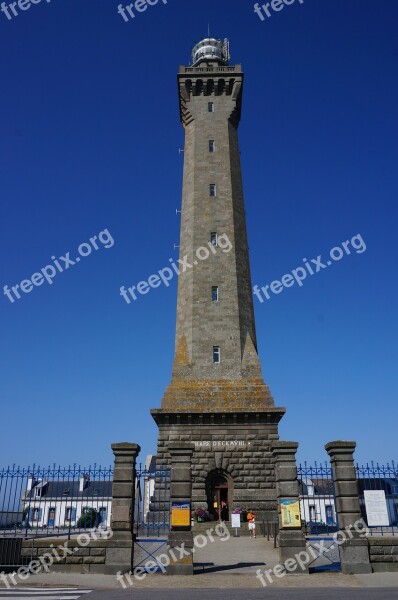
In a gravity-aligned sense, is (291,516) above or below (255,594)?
above

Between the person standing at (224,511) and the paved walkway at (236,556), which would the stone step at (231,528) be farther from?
the paved walkway at (236,556)

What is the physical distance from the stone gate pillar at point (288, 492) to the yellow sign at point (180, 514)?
2839mm

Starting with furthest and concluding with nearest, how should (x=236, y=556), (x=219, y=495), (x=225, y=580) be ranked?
1. (x=219, y=495)
2. (x=236, y=556)
3. (x=225, y=580)

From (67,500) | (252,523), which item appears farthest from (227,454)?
(67,500)

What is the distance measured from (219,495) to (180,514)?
12278 mm

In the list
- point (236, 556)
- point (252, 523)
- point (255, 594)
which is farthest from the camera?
point (252, 523)

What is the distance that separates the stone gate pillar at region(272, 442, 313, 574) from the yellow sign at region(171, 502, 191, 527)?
284 centimetres

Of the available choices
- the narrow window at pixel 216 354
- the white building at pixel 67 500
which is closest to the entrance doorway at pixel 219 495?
the white building at pixel 67 500

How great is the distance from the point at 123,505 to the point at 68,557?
2.18m

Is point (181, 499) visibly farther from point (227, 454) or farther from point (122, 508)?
point (227, 454)

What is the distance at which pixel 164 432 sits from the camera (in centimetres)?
2706

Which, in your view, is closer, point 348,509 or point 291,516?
point 348,509

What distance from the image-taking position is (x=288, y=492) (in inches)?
600

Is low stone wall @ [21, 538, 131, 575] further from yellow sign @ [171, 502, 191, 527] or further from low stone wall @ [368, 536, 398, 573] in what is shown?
low stone wall @ [368, 536, 398, 573]
